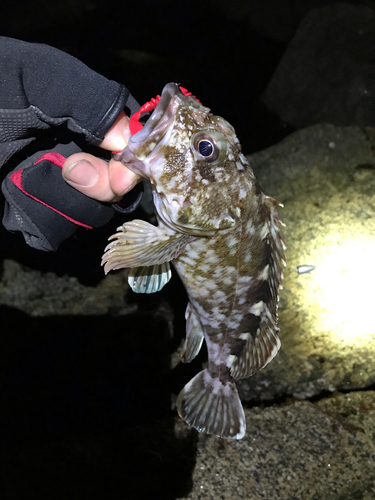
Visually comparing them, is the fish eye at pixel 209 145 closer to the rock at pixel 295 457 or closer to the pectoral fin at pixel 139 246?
the pectoral fin at pixel 139 246

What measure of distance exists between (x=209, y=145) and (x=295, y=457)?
6.86ft

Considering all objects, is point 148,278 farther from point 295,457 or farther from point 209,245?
point 295,457

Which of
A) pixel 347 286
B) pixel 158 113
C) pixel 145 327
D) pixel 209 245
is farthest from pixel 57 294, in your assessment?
pixel 347 286

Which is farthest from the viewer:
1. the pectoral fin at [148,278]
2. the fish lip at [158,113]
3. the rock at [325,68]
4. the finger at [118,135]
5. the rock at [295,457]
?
the rock at [325,68]

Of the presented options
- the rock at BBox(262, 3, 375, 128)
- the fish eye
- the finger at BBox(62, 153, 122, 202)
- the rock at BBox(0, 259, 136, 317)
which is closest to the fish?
the fish eye

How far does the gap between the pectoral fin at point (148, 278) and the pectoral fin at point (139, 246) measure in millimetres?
222

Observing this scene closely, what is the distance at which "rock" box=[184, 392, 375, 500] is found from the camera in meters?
2.03

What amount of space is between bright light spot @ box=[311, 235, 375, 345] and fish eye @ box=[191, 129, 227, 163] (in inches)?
78.8

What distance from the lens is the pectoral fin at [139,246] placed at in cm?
158

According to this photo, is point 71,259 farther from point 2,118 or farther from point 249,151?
point 249,151

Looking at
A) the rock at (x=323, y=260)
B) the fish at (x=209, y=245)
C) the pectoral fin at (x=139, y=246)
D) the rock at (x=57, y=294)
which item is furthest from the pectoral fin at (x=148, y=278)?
the rock at (x=323, y=260)

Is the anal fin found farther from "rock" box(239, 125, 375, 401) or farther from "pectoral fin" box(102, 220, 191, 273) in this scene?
"rock" box(239, 125, 375, 401)

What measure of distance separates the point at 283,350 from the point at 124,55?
319 centimetres

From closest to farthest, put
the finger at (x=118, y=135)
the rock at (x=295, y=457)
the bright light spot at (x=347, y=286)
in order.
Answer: the finger at (x=118, y=135) → the rock at (x=295, y=457) → the bright light spot at (x=347, y=286)
